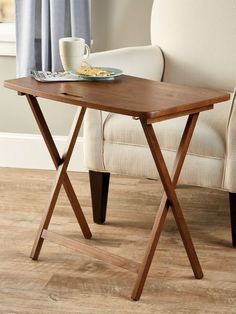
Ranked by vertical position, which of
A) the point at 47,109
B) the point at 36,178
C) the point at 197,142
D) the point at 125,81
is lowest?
the point at 36,178

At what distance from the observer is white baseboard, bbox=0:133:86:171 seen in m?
3.47

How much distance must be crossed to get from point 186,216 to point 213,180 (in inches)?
16.3

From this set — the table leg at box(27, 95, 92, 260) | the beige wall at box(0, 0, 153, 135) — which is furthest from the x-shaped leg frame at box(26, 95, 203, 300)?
the beige wall at box(0, 0, 153, 135)

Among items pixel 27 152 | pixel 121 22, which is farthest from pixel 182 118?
pixel 27 152

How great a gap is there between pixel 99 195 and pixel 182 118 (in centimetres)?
46

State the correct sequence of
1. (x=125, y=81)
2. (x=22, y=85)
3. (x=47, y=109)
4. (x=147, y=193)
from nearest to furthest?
(x=22, y=85), (x=125, y=81), (x=147, y=193), (x=47, y=109)

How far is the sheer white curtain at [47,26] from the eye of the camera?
319cm

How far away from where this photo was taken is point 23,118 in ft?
11.5

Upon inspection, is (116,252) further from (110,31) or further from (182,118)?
(110,31)

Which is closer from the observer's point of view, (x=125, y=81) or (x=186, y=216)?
(x=125, y=81)

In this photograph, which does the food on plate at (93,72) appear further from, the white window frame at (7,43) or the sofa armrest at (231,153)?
the white window frame at (7,43)

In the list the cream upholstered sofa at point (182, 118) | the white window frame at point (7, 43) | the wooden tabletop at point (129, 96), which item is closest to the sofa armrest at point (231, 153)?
the cream upholstered sofa at point (182, 118)

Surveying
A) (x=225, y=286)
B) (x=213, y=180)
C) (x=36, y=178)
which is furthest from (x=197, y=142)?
(x=36, y=178)

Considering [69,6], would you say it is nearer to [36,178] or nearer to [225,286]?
[36,178]
